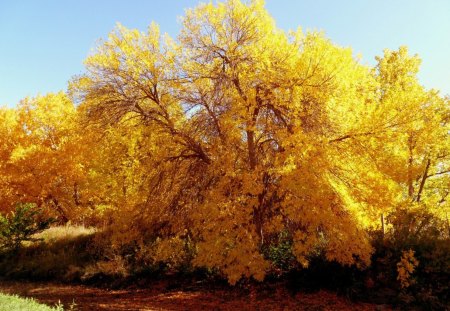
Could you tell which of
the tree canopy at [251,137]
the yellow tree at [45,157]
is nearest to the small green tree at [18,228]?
the yellow tree at [45,157]

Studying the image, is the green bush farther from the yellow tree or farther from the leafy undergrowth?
the yellow tree

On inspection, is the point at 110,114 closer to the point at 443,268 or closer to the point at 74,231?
the point at 74,231

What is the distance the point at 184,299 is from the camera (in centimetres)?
1078

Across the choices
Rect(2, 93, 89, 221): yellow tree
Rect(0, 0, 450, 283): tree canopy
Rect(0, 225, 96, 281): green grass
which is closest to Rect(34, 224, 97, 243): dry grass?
Rect(0, 225, 96, 281): green grass

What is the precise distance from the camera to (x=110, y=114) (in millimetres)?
11289

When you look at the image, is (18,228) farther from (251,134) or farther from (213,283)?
(251,134)

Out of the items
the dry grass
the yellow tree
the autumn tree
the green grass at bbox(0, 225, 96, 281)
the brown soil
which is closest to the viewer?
the autumn tree

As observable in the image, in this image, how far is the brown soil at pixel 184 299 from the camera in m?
9.77

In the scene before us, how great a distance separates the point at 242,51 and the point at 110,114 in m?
4.73

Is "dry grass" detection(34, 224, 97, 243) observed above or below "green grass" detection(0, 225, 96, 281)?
above

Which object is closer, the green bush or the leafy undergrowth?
the green bush

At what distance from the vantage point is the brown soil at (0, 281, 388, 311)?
977cm

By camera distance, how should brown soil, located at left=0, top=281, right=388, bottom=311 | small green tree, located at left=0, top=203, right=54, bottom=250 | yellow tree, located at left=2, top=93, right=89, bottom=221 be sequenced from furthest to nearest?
A: yellow tree, located at left=2, top=93, right=89, bottom=221 → small green tree, located at left=0, top=203, right=54, bottom=250 → brown soil, located at left=0, top=281, right=388, bottom=311

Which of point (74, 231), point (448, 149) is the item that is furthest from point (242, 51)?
point (74, 231)
